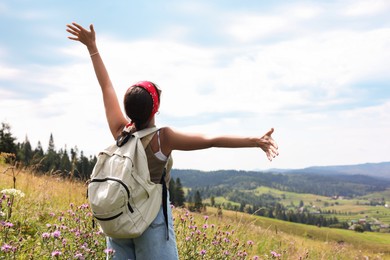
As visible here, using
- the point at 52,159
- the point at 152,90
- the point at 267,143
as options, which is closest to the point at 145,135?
the point at 152,90

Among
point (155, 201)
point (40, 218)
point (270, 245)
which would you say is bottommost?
point (270, 245)

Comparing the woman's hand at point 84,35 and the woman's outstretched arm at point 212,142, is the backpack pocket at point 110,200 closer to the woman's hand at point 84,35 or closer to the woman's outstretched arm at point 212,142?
the woman's outstretched arm at point 212,142

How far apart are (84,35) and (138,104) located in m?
1.41

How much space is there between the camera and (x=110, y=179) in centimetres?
283

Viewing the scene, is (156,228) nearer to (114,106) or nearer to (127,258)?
(127,258)

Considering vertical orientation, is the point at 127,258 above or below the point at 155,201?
below

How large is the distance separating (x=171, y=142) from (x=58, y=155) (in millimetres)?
83244

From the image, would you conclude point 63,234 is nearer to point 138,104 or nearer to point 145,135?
point 145,135

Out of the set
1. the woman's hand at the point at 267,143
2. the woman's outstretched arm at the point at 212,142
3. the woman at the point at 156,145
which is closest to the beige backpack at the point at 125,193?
the woman at the point at 156,145

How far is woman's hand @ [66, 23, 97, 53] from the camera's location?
396cm

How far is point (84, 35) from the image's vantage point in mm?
3975

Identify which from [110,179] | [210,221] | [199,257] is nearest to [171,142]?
[110,179]

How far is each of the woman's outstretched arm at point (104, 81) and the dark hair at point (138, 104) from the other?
0.51m

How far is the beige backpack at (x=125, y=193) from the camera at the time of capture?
109 inches
